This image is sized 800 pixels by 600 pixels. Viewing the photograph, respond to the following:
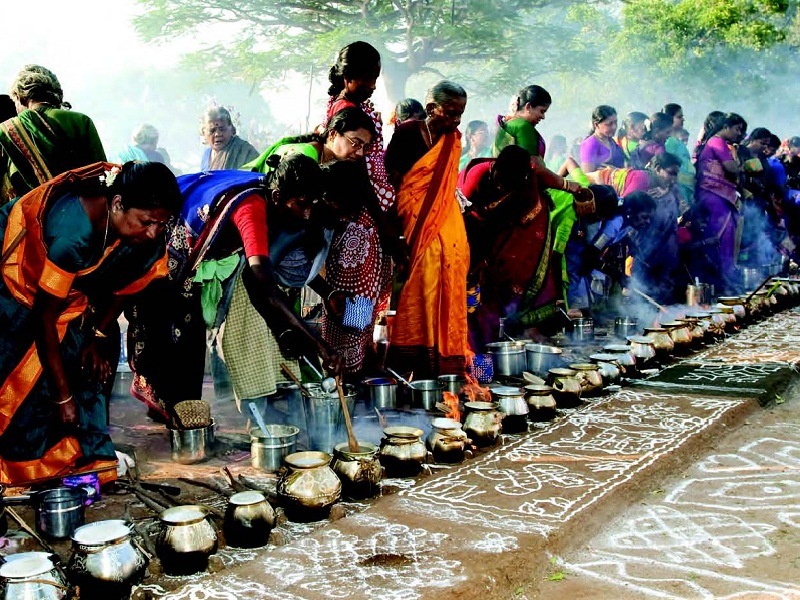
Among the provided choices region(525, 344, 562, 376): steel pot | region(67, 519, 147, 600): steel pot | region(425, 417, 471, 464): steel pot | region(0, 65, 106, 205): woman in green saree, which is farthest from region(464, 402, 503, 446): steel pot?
region(0, 65, 106, 205): woman in green saree

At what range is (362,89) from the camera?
14.7 ft

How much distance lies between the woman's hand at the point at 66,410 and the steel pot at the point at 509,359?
2.78 meters

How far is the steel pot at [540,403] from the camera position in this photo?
13.4ft

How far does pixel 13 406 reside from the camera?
10.2 ft

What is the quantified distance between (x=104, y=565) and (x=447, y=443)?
163 cm

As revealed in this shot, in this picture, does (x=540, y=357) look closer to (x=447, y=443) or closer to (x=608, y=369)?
(x=608, y=369)

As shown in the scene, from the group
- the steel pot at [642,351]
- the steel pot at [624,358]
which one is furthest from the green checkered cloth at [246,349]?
the steel pot at [642,351]

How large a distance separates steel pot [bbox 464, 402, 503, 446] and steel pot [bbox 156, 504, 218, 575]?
1.51m

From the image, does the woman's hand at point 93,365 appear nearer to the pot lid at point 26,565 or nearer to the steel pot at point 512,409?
the pot lid at point 26,565

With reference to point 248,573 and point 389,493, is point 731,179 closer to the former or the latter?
point 389,493

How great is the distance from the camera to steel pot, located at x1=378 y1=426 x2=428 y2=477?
3.29 m

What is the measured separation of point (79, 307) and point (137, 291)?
0.29 meters

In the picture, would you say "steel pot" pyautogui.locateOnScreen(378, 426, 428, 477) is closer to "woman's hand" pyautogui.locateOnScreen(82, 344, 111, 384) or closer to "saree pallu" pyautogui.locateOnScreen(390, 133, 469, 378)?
"woman's hand" pyautogui.locateOnScreen(82, 344, 111, 384)

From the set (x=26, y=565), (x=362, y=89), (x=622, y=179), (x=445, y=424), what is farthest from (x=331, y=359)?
(x=622, y=179)
